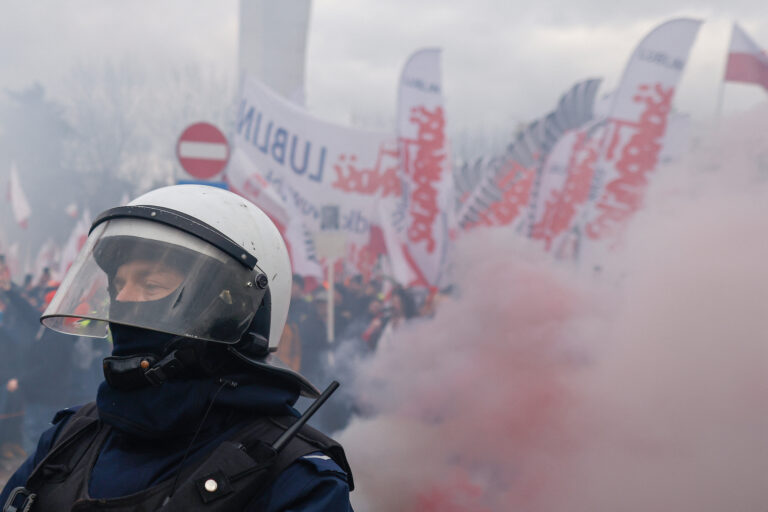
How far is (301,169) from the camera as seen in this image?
9.37 m

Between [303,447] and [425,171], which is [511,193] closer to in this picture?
[425,171]

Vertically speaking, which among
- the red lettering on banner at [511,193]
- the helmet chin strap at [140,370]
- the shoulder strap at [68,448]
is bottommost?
the red lettering on banner at [511,193]

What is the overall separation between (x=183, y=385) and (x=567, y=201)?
27.5 ft

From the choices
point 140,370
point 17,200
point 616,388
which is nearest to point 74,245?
point 17,200

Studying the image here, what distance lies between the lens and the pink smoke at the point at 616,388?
434 centimetres

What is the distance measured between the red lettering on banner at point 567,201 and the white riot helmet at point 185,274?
296 inches

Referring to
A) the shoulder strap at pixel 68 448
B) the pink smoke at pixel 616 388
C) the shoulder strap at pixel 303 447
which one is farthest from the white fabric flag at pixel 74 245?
the shoulder strap at pixel 303 447

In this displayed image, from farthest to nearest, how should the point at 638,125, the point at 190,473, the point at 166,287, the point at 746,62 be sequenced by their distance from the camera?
the point at 638,125
the point at 746,62
the point at 166,287
the point at 190,473

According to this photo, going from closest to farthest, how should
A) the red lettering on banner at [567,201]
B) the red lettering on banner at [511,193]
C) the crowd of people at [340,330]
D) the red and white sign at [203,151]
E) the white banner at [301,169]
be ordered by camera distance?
the red and white sign at [203,151] → the crowd of people at [340,330] → the white banner at [301,169] → the red lettering on banner at [567,201] → the red lettering on banner at [511,193]

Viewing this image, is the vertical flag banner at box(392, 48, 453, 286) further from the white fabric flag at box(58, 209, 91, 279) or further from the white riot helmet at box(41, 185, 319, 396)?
the white riot helmet at box(41, 185, 319, 396)

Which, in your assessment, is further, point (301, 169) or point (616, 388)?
point (301, 169)

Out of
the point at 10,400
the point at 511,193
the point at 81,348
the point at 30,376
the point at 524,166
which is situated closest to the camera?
the point at 10,400

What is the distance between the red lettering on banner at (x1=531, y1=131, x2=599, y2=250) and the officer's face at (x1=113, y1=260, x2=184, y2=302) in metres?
7.64

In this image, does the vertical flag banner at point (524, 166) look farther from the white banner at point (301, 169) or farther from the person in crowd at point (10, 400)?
the person in crowd at point (10, 400)
